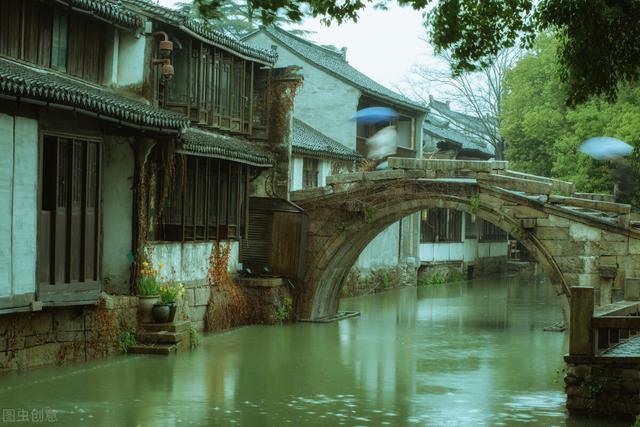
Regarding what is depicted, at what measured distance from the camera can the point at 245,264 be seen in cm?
2562

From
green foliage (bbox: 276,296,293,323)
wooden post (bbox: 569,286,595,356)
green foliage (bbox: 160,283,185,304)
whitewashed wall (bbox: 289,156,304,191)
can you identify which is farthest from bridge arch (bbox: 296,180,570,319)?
wooden post (bbox: 569,286,595,356)

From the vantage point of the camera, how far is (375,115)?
121 feet

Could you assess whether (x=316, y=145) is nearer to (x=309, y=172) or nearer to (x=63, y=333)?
(x=309, y=172)

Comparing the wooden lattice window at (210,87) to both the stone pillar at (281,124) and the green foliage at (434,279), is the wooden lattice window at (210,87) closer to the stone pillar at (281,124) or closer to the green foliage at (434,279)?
the stone pillar at (281,124)

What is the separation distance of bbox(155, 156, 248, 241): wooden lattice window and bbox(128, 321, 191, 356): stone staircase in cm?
275

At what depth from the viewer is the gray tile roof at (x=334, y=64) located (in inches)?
1387

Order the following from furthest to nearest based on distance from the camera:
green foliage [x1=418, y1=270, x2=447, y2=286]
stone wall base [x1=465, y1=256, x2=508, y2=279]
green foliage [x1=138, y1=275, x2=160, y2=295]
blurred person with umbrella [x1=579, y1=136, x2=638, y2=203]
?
stone wall base [x1=465, y1=256, x2=508, y2=279] < green foliage [x1=418, y1=270, x2=447, y2=286] < blurred person with umbrella [x1=579, y1=136, x2=638, y2=203] < green foliage [x1=138, y1=275, x2=160, y2=295]

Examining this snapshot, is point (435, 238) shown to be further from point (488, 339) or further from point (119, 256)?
point (119, 256)

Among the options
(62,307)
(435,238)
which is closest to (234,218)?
(62,307)

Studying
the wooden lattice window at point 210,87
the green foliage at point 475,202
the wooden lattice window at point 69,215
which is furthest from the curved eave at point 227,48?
the green foliage at point 475,202

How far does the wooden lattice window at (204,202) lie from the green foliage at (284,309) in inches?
80.5

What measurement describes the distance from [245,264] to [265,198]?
169cm

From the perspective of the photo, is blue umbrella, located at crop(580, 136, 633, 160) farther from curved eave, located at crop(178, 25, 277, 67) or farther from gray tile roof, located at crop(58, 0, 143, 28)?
gray tile roof, located at crop(58, 0, 143, 28)

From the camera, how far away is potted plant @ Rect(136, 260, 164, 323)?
18.8 meters
